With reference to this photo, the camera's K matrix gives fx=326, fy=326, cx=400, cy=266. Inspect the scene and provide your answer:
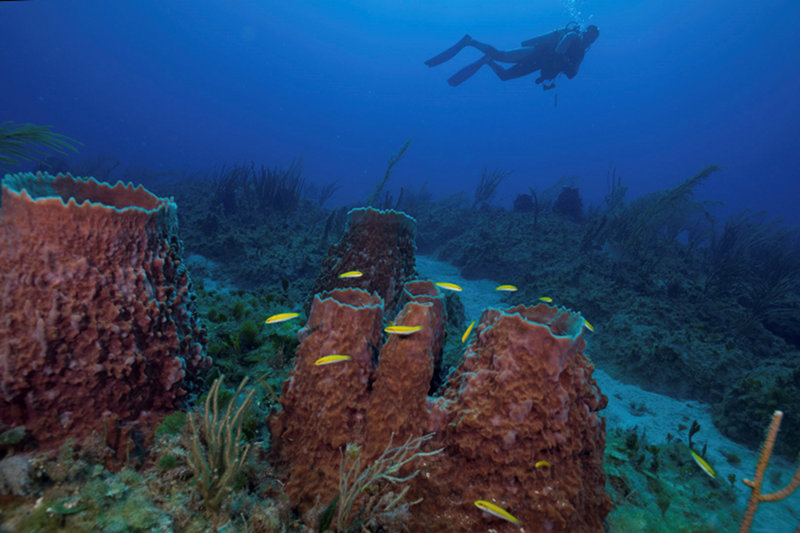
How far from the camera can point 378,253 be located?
4691mm

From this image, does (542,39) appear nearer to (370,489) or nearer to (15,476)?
(370,489)

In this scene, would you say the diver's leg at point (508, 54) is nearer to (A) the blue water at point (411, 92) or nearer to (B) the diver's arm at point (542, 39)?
(B) the diver's arm at point (542, 39)

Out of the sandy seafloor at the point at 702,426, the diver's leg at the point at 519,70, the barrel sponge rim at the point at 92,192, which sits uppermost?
the diver's leg at the point at 519,70

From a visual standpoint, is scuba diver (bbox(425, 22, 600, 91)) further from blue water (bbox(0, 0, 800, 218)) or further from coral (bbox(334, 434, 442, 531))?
blue water (bbox(0, 0, 800, 218))

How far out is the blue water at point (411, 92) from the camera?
263 ft

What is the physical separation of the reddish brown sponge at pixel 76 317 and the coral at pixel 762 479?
3705 millimetres

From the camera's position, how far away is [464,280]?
12078mm

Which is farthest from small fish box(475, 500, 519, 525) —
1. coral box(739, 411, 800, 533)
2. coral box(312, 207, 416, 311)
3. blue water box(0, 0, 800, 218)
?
blue water box(0, 0, 800, 218)

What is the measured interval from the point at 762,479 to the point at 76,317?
399cm

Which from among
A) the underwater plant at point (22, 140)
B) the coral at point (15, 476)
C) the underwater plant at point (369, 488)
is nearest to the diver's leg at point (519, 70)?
the underwater plant at point (22, 140)

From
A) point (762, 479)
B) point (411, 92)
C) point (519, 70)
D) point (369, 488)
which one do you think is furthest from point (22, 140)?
point (411, 92)

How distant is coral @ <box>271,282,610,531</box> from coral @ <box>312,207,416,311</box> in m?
2.19

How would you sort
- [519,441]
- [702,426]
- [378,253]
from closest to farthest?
[519,441] → [378,253] → [702,426]

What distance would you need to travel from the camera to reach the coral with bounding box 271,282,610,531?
2180 millimetres
